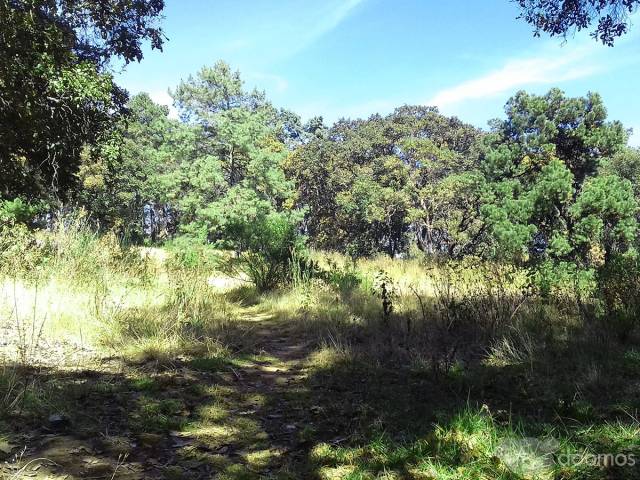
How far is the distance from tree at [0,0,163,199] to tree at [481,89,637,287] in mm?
9739

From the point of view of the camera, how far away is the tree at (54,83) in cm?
534

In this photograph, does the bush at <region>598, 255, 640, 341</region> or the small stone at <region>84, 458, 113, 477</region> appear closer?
the small stone at <region>84, 458, 113, 477</region>

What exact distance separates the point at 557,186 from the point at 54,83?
42.2 feet

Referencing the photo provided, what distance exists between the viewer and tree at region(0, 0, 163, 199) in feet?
17.5

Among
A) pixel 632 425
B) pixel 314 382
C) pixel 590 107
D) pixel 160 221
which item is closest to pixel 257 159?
pixel 590 107

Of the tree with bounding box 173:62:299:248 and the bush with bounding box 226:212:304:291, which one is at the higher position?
the tree with bounding box 173:62:299:248

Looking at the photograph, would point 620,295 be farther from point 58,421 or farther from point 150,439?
point 58,421

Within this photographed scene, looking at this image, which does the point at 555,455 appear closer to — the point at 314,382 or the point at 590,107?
the point at 314,382

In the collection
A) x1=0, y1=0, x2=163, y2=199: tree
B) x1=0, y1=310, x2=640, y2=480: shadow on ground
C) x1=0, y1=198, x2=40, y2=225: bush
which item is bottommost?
x1=0, y1=310, x2=640, y2=480: shadow on ground

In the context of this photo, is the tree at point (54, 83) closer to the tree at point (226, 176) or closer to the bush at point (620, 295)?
the tree at point (226, 176)

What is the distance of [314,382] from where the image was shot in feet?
12.2

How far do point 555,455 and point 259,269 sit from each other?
718 centimetres

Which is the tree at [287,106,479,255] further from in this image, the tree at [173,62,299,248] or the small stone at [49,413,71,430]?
the small stone at [49,413,71,430]

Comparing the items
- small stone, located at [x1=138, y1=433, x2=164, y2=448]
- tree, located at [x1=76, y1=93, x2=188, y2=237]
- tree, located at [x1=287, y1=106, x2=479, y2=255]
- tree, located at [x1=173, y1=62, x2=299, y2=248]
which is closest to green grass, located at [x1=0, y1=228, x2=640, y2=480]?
small stone, located at [x1=138, y1=433, x2=164, y2=448]
